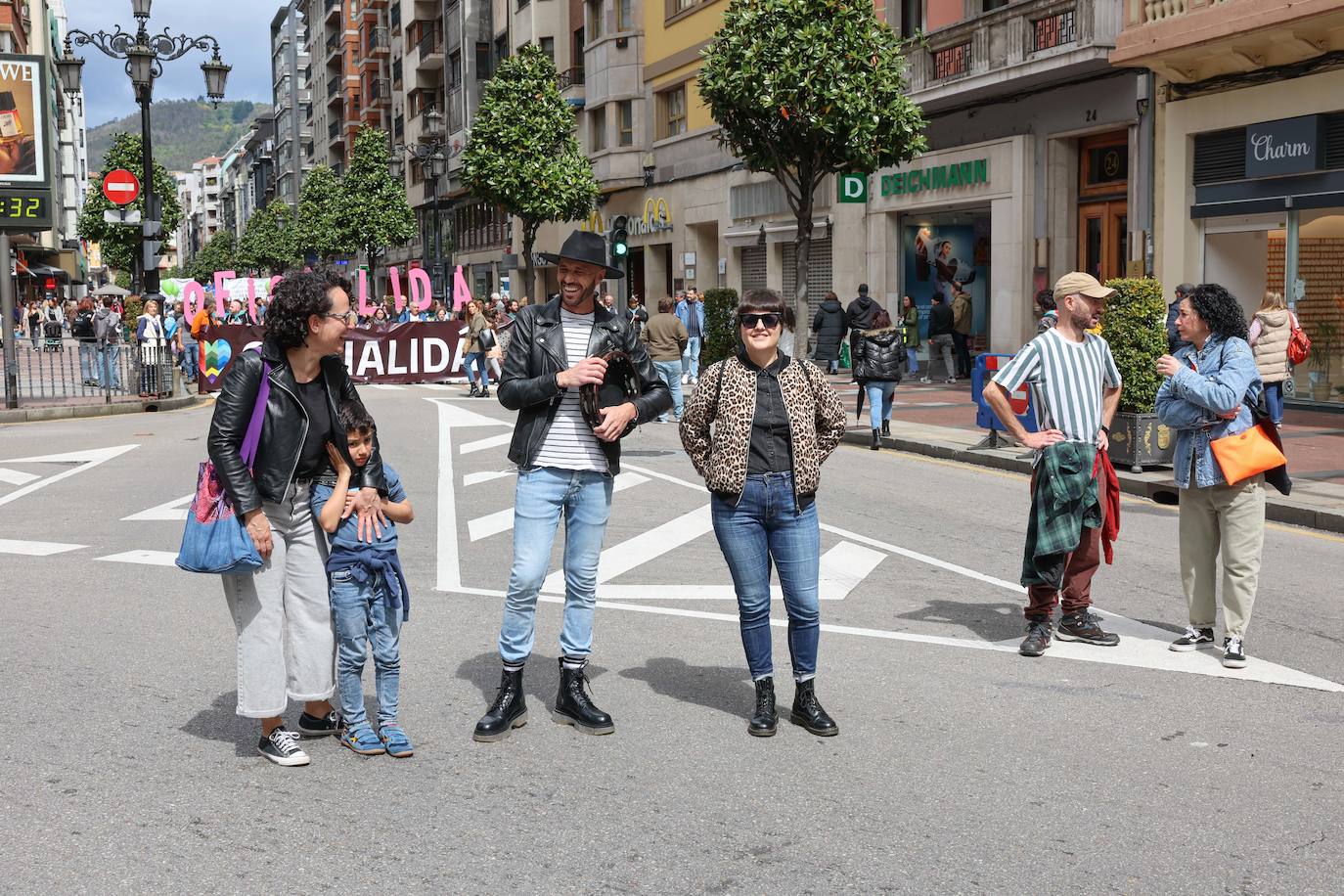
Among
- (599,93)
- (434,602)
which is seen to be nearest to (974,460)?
(434,602)

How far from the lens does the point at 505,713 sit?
17.4 ft

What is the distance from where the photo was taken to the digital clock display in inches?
902

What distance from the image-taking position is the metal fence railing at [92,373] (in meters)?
24.1

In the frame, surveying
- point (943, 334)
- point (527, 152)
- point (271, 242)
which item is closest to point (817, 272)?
point (943, 334)

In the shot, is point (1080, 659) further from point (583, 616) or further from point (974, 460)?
point (974, 460)

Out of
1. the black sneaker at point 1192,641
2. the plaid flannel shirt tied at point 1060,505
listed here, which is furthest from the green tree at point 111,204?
the black sneaker at point 1192,641

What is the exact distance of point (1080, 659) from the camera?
6520 millimetres

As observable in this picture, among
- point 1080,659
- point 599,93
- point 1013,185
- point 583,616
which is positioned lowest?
point 1080,659

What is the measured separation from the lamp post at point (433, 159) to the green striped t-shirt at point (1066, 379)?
36318mm

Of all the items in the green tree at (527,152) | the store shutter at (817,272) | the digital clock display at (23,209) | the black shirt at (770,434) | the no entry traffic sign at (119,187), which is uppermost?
the green tree at (527,152)

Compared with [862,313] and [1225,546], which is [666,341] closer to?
[862,313]

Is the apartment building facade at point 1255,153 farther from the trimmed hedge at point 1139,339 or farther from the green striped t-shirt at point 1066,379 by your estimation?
the green striped t-shirt at point 1066,379

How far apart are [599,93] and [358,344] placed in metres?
14.6

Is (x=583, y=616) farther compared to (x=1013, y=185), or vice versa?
(x=1013, y=185)
